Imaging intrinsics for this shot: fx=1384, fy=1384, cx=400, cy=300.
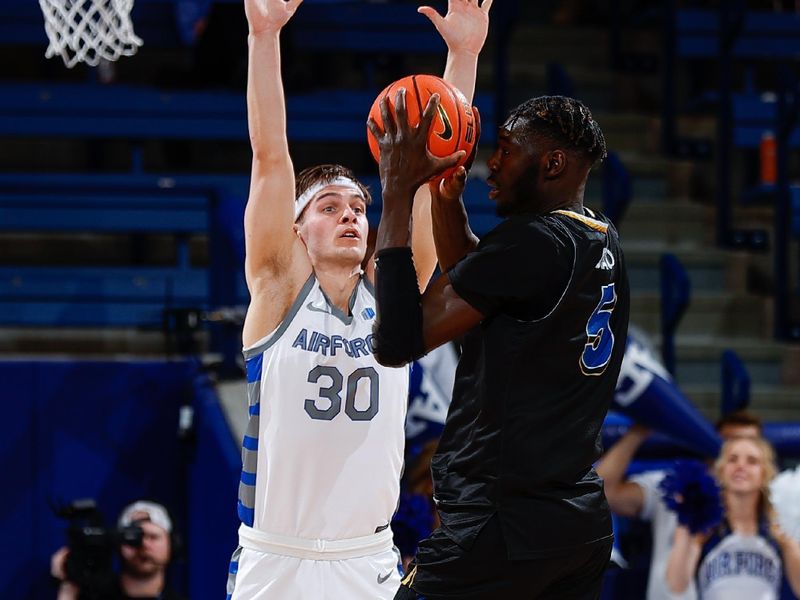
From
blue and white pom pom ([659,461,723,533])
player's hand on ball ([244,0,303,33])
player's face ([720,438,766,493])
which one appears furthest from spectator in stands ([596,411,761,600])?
player's hand on ball ([244,0,303,33])

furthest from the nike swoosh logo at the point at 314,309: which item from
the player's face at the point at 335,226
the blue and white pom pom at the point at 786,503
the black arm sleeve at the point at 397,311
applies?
the blue and white pom pom at the point at 786,503

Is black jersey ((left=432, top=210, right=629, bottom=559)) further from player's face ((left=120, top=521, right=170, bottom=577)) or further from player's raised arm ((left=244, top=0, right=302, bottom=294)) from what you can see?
player's face ((left=120, top=521, right=170, bottom=577))

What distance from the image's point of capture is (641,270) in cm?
895

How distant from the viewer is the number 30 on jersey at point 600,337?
118 inches

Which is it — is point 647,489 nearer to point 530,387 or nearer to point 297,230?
point 297,230

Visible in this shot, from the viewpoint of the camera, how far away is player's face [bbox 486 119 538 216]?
10.1 feet

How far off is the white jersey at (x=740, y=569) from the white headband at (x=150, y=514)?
2368 millimetres

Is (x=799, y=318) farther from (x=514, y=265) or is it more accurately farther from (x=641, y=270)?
(x=514, y=265)

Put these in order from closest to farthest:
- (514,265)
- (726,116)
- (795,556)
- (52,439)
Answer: (514,265), (795,556), (52,439), (726,116)

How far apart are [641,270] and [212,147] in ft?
9.65

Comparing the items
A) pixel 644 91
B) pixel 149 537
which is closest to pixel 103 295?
pixel 149 537

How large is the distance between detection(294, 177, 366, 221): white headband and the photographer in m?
2.48

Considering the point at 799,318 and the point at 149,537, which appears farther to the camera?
the point at 799,318

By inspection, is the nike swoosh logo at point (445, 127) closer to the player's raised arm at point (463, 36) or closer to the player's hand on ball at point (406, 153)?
the player's hand on ball at point (406, 153)
